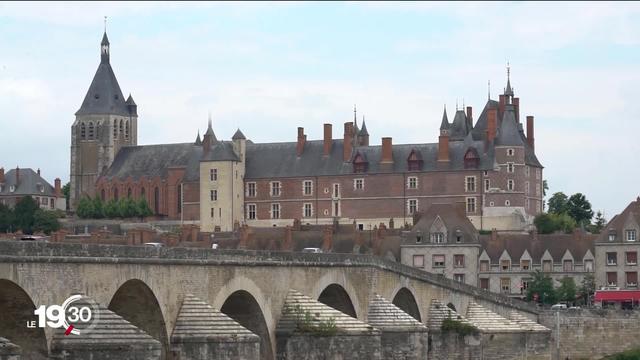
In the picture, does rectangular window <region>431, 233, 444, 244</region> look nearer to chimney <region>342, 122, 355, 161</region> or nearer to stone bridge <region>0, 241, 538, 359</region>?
chimney <region>342, 122, 355, 161</region>

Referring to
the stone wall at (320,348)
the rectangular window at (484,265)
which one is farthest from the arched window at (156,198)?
the stone wall at (320,348)

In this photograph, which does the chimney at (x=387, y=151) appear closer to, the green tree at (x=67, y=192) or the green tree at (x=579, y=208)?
the green tree at (x=579, y=208)

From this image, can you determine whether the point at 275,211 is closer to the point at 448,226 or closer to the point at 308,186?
the point at 308,186

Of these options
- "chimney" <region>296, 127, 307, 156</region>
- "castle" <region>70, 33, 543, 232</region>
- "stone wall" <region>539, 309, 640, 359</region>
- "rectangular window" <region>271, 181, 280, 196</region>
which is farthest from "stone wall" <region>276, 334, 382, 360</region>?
"chimney" <region>296, 127, 307, 156</region>

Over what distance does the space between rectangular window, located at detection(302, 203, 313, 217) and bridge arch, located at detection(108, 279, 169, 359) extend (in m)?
86.0

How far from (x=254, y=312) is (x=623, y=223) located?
1768 inches

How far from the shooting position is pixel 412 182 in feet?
407

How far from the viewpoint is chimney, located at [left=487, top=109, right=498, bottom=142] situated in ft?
394

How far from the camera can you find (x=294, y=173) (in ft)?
424

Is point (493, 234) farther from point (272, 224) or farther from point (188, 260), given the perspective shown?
point (188, 260)

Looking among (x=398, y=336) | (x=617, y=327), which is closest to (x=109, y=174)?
(x=617, y=327)

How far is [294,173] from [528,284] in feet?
124

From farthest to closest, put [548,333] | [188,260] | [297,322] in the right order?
[548,333]
[297,322]
[188,260]

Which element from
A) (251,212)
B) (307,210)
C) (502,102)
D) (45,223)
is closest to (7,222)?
(45,223)
